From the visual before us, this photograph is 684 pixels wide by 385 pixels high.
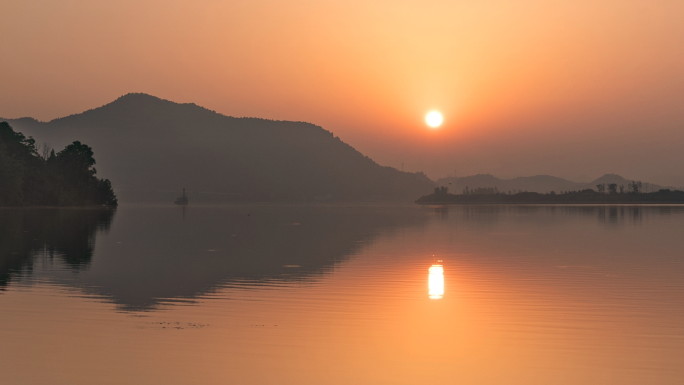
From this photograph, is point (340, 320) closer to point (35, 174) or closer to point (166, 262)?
point (166, 262)

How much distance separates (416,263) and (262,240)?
23144 mm

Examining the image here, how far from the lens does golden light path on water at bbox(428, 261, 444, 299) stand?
2550cm

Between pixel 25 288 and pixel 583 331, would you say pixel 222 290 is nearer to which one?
pixel 25 288

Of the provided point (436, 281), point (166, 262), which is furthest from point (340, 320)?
point (166, 262)

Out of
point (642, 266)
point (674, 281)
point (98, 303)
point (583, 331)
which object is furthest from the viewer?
point (642, 266)

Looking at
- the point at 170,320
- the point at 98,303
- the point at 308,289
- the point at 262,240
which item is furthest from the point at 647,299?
the point at 262,240

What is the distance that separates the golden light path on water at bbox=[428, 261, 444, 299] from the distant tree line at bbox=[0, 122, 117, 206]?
131 meters

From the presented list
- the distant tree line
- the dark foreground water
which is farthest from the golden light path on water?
the distant tree line

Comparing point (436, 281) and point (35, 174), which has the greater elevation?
point (35, 174)

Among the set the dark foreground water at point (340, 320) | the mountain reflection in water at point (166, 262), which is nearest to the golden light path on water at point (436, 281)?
the dark foreground water at point (340, 320)

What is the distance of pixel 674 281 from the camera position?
29578 mm

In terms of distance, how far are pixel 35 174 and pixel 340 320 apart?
550 ft

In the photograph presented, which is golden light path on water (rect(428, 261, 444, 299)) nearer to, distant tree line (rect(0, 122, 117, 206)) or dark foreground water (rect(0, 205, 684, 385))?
dark foreground water (rect(0, 205, 684, 385))

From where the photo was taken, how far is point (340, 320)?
790 inches
